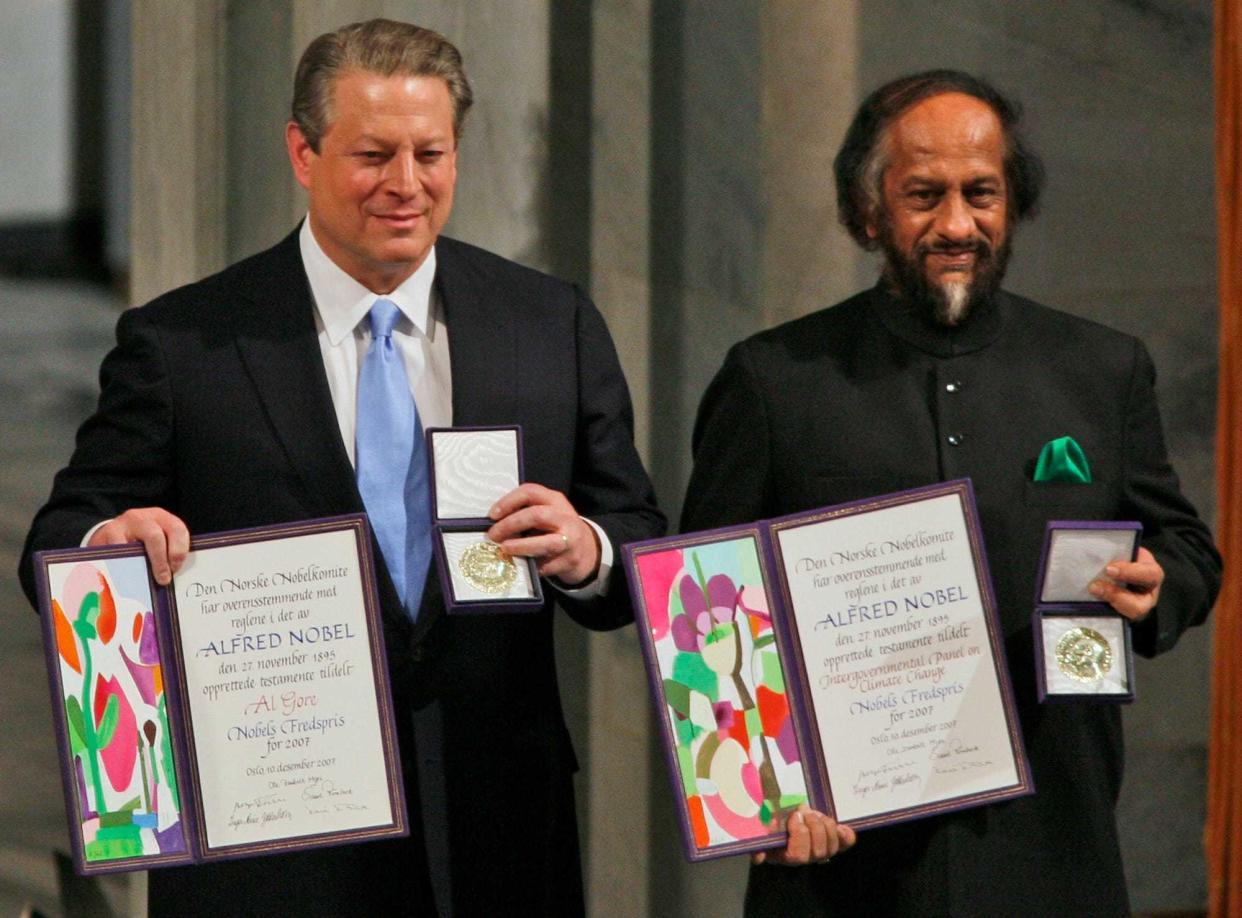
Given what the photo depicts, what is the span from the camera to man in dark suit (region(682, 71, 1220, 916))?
2.96 metres

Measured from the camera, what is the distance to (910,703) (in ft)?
9.28

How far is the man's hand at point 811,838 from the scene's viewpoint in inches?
107

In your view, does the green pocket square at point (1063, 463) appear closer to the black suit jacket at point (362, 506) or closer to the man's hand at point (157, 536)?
the black suit jacket at point (362, 506)

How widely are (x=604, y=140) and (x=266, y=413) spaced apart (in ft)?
7.50

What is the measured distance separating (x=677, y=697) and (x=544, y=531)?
31 centimetres

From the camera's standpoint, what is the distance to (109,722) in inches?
102

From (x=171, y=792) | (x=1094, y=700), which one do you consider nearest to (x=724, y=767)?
(x=1094, y=700)

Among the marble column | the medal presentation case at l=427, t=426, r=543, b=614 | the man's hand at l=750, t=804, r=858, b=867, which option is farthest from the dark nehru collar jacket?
the marble column

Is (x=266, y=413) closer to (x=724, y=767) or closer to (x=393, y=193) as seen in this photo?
(x=393, y=193)

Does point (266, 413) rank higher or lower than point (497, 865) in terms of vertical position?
higher

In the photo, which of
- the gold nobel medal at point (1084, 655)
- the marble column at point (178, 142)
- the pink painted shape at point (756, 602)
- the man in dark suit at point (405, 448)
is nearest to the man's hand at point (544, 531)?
the man in dark suit at point (405, 448)

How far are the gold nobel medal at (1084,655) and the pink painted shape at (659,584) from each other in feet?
1.91

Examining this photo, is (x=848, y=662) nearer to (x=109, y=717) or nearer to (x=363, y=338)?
(x=363, y=338)
